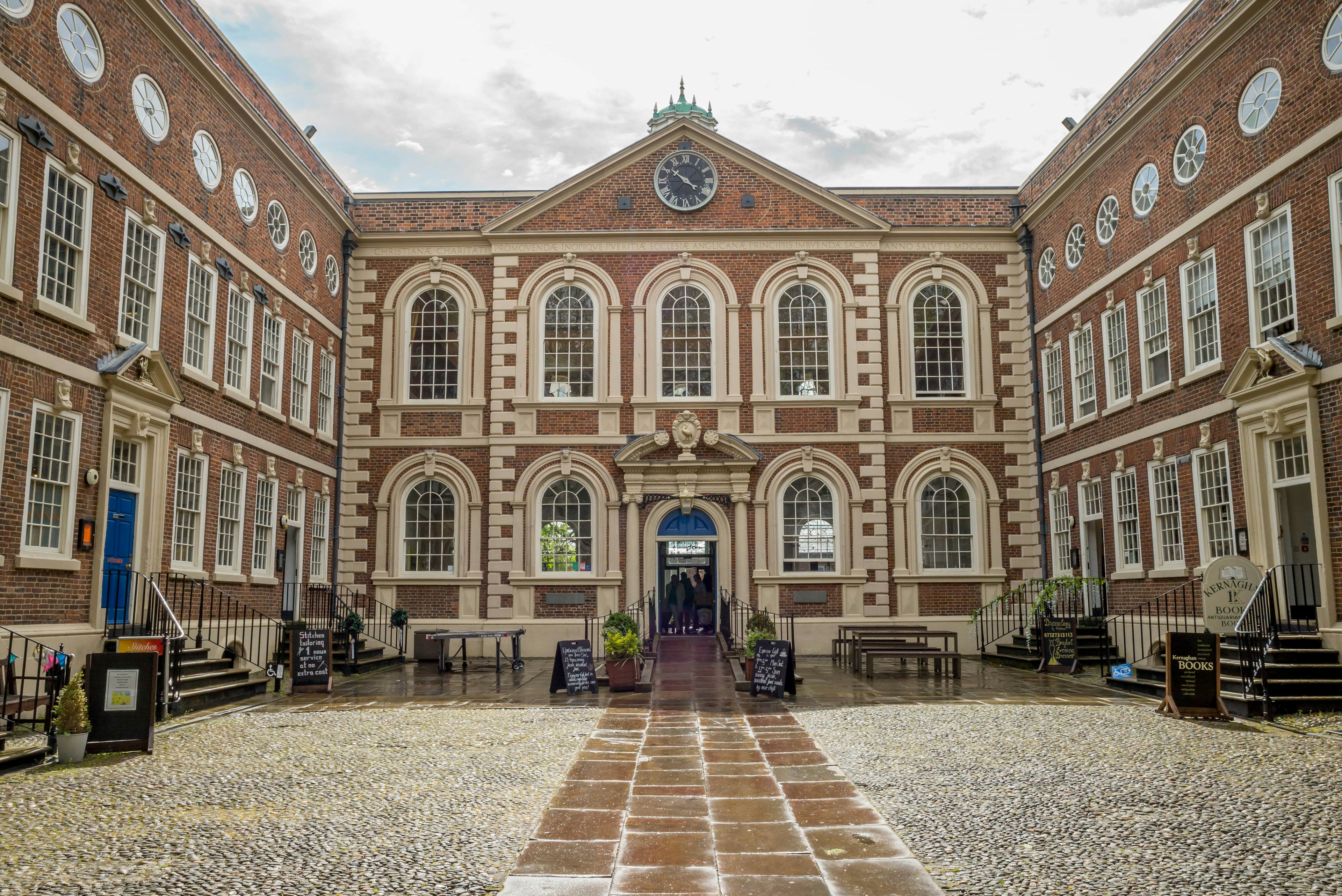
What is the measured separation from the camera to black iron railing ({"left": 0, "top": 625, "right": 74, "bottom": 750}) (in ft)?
31.5

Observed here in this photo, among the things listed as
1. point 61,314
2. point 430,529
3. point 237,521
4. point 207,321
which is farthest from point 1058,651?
point 61,314

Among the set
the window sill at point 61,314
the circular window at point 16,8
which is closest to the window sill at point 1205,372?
the window sill at point 61,314

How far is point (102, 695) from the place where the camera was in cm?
930

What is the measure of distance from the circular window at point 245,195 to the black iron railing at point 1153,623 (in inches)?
608

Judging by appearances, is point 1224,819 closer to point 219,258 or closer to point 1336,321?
point 1336,321

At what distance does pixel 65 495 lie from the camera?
12680 millimetres

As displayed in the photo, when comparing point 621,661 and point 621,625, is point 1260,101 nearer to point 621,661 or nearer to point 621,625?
point 621,625

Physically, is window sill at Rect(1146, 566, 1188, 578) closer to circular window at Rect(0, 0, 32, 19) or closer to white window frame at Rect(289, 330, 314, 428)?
white window frame at Rect(289, 330, 314, 428)

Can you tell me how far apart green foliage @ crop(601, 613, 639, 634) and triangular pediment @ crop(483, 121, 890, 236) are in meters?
10.2

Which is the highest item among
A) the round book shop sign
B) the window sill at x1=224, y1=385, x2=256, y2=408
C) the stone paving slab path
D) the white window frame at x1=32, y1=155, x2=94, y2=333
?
the white window frame at x1=32, y1=155, x2=94, y2=333

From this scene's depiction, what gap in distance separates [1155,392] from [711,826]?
43.5ft

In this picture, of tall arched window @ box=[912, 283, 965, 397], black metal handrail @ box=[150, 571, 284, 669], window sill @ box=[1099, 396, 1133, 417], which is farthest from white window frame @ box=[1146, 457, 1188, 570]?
black metal handrail @ box=[150, 571, 284, 669]

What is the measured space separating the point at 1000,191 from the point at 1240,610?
41.1ft

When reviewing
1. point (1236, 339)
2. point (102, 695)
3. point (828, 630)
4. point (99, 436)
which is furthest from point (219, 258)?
point (1236, 339)
